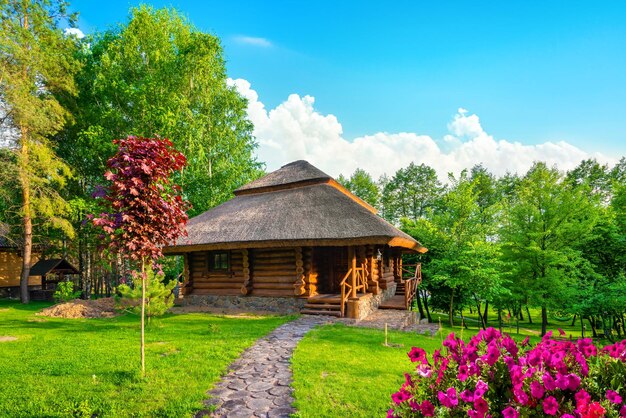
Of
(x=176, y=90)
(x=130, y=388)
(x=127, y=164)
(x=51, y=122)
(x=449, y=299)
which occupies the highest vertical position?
(x=176, y=90)

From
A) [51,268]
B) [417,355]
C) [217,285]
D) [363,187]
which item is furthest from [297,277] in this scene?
[363,187]

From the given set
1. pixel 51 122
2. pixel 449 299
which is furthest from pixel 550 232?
pixel 51 122

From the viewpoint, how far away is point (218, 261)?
1666 centimetres

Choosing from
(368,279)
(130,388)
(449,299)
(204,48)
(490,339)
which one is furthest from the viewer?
(204,48)

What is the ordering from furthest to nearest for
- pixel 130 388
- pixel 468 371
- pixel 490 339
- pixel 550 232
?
pixel 550 232, pixel 130 388, pixel 490 339, pixel 468 371

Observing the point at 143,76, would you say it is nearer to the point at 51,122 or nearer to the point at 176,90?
the point at 176,90

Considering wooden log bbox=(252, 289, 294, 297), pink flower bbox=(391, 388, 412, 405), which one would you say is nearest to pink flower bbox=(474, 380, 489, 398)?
pink flower bbox=(391, 388, 412, 405)

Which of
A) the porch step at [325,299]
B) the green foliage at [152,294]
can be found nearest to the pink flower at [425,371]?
the green foliage at [152,294]

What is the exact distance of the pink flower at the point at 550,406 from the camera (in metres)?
2.36

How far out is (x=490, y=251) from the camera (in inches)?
639

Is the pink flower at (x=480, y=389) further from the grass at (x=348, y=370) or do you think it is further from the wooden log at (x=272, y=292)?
the wooden log at (x=272, y=292)

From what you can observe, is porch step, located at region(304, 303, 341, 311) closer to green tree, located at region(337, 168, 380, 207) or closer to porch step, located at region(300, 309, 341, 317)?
Answer: porch step, located at region(300, 309, 341, 317)

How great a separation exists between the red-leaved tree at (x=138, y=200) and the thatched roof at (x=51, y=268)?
2078cm

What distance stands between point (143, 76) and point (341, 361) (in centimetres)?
2290
